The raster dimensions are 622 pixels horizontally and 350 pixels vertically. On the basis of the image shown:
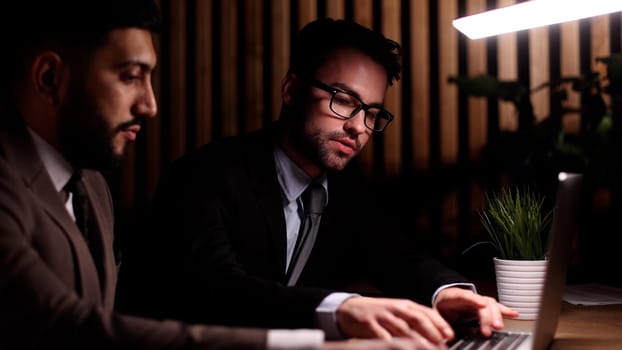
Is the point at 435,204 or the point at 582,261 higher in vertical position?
the point at 435,204

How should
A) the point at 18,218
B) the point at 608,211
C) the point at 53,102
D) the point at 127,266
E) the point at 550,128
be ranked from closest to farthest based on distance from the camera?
the point at 18,218 < the point at 53,102 < the point at 127,266 < the point at 550,128 < the point at 608,211

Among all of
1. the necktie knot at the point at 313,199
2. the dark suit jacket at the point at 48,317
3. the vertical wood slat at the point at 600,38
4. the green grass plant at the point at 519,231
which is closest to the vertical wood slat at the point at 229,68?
the necktie knot at the point at 313,199

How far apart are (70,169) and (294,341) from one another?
1.86 ft

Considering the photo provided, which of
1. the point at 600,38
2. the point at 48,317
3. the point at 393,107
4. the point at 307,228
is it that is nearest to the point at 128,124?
the point at 48,317

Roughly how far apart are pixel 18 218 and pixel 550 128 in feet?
6.77

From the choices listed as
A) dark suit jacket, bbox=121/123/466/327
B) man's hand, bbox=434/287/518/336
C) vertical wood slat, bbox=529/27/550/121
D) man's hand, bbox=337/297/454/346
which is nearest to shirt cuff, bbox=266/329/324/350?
man's hand, bbox=337/297/454/346

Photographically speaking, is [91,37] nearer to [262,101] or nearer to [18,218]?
[18,218]

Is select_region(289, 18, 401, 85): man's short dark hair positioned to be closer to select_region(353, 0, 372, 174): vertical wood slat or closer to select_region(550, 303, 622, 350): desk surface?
select_region(550, 303, 622, 350): desk surface

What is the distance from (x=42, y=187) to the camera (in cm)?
110

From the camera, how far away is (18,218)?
98cm

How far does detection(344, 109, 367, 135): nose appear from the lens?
1.97 metres

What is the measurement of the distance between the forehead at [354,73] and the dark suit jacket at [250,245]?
30cm

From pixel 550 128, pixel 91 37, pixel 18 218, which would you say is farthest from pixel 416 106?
pixel 18 218

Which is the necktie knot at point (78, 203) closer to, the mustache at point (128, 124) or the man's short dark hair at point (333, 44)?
the mustache at point (128, 124)
